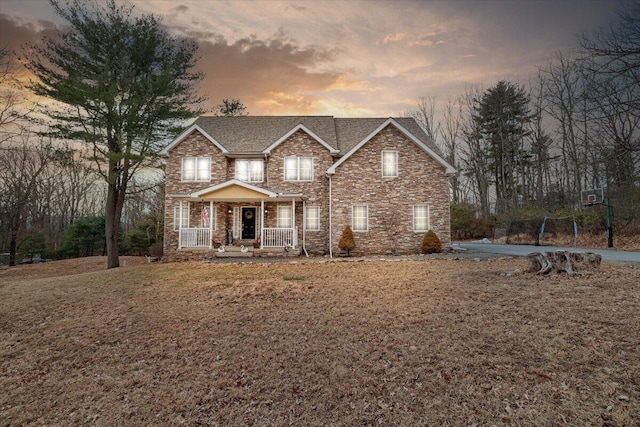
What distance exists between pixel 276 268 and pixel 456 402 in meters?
9.73

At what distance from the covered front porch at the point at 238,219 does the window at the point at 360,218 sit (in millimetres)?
3126

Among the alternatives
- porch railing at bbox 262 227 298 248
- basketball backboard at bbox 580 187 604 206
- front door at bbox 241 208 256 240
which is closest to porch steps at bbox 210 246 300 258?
porch railing at bbox 262 227 298 248

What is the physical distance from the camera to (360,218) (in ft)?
59.2

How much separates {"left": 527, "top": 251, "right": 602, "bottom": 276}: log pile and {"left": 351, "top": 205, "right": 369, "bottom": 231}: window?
891cm

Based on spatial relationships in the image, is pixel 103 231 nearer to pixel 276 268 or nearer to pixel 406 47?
pixel 276 268

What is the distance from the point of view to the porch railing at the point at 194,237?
17.3 m

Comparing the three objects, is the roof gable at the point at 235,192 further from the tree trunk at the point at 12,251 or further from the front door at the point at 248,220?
the tree trunk at the point at 12,251

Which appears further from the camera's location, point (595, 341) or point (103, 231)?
point (103, 231)

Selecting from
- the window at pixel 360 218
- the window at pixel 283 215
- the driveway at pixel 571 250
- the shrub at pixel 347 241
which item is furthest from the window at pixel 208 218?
the driveway at pixel 571 250

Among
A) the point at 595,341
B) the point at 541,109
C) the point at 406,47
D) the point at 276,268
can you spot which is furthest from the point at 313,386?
the point at 541,109

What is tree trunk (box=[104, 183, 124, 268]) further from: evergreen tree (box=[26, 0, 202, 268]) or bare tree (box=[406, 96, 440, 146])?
bare tree (box=[406, 96, 440, 146])

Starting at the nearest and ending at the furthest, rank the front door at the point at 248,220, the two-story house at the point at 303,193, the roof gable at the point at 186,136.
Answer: the two-story house at the point at 303,193 → the roof gable at the point at 186,136 → the front door at the point at 248,220

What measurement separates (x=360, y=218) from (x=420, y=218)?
130 inches

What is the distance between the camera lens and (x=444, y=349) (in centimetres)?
486
